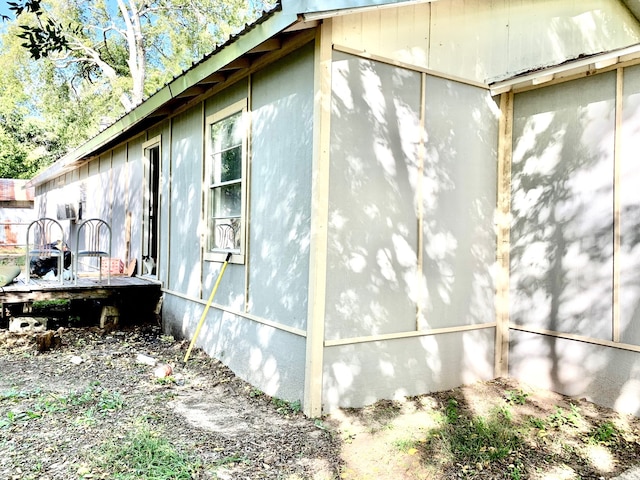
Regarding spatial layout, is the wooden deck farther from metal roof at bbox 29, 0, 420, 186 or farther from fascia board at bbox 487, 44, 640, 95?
fascia board at bbox 487, 44, 640, 95

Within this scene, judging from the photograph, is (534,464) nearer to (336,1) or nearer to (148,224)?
(336,1)

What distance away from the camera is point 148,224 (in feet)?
26.7

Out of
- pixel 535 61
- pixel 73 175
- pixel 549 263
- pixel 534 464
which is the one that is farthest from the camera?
pixel 73 175

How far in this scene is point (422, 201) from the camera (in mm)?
4480

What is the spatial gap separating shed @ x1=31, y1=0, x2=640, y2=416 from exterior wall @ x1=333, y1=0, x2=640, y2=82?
2cm

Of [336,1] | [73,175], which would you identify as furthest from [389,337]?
[73,175]

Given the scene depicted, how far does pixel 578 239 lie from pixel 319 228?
8.31 ft

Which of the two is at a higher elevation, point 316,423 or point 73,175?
point 73,175

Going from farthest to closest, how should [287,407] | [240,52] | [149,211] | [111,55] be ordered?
[111,55] → [149,211] → [240,52] → [287,407]

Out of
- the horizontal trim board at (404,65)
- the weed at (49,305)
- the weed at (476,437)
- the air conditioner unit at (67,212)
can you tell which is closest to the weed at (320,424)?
the weed at (476,437)

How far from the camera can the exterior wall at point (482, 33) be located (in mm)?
4164

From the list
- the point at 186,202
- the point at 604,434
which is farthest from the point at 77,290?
the point at 604,434

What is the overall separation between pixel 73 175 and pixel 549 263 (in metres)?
13.2

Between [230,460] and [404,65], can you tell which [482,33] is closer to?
[404,65]
